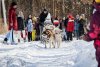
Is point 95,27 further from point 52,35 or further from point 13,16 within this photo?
point 13,16

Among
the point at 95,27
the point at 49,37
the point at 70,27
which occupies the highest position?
the point at 95,27

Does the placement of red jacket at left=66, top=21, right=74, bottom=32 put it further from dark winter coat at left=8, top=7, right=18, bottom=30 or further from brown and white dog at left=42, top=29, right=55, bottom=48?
brown and white dog at left=42, top=29, right=55, bottom=48

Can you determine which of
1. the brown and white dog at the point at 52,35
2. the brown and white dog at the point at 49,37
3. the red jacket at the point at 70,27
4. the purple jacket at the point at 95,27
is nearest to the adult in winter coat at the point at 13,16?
the brown and white dog at the point at 49,37

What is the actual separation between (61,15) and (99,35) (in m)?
A: 34.0

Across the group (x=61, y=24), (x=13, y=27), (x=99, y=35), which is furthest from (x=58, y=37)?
(x=99, y=35)

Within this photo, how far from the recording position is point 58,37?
17.5 meters

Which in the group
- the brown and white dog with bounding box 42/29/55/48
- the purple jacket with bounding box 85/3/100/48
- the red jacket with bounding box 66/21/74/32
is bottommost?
the red jacket with bounding box 66/21/74/32

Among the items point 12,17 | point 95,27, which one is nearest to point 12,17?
point 12,17

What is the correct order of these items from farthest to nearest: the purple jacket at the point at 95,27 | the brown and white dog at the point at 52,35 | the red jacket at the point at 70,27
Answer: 1. the red jacket at the point at 70,27
2. the brown and white dog at the point at 52,35
3. the purple jacket at the point at 95,27

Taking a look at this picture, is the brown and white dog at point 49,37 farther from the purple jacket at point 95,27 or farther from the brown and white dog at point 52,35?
the purple jacket at point 95,27

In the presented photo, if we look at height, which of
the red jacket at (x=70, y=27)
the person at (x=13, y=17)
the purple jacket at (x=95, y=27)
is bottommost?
the red jacket at (x=70, y=27)

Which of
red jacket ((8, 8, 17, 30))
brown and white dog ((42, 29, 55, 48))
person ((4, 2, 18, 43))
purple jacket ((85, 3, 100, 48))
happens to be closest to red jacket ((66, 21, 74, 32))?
person ((4, 2, 18, 43))

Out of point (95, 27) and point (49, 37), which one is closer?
point (95, 27)

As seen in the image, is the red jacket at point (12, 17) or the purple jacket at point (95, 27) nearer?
the purple jacket at point (95, 27)
